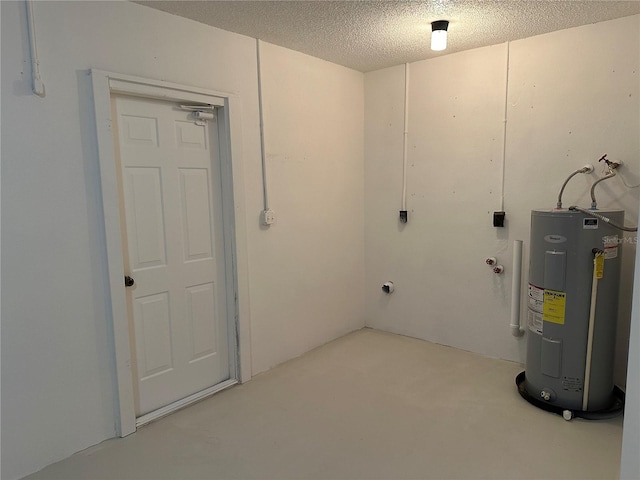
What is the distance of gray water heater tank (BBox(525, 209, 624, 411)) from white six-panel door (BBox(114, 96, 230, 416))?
82.5 inches

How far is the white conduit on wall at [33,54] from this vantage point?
197 cm

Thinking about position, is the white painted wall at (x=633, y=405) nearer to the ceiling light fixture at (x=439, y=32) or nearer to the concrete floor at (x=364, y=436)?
the concrete floor at (x=364, y=436)

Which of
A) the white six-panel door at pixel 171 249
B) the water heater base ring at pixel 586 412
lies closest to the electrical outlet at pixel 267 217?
the white six-panel door at pixel 171 249

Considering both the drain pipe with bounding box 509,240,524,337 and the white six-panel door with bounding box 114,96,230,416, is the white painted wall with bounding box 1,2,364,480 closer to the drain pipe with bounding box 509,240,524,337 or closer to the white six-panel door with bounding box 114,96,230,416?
the white six-panel door with bounding box 114,96,230,416

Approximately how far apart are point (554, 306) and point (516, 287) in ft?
1.91

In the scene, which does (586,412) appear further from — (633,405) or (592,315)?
(633,405)

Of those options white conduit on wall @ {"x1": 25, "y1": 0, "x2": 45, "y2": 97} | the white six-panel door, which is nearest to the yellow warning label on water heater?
the white six-panel door

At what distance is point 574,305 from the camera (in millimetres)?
2535

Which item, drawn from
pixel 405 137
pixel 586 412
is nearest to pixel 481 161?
pixel 405 137

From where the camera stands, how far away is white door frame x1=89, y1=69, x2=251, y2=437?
2.27 metres

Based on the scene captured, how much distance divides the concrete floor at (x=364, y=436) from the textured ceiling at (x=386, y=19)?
2413 millimetres

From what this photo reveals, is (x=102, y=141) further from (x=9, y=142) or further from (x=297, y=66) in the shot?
(x=297, y=66)

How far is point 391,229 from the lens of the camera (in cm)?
396

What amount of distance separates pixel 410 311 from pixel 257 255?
1590 millimetres
